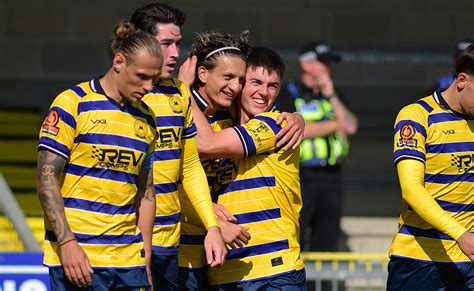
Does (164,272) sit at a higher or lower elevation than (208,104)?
lower

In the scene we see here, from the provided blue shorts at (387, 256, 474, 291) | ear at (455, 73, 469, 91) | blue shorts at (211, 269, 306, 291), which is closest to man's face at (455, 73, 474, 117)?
ear at (455, 73, 469, 91)

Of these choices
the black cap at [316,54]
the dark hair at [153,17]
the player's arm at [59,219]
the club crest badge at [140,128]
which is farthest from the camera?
the black cap at [316,54]

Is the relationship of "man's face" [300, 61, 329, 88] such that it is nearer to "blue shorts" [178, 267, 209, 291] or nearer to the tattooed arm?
"blue shorts" [178, 267, 209, 291]

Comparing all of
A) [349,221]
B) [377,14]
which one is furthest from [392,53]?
[349,221]

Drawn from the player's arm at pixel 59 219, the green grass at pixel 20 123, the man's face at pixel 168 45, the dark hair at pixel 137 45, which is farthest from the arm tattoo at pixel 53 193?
the green grass at pixel 20 123

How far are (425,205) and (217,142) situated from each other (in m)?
1.01

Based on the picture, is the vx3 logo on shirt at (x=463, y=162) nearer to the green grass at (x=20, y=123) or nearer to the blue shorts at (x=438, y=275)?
the blue shorts at (x=438, y=275)

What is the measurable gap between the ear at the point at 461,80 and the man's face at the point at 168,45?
4.48 feet

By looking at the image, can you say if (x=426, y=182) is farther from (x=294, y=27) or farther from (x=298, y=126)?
(x=294, y=27)

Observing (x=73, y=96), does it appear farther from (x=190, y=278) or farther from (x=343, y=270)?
(x=343, y=270)

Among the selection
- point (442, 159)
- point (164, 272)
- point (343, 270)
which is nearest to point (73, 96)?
point (164, 272)

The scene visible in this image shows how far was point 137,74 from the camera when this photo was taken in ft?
15.2

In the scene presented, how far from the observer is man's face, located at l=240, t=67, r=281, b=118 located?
17.6 ft

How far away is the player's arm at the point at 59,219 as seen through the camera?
4.53 metres
